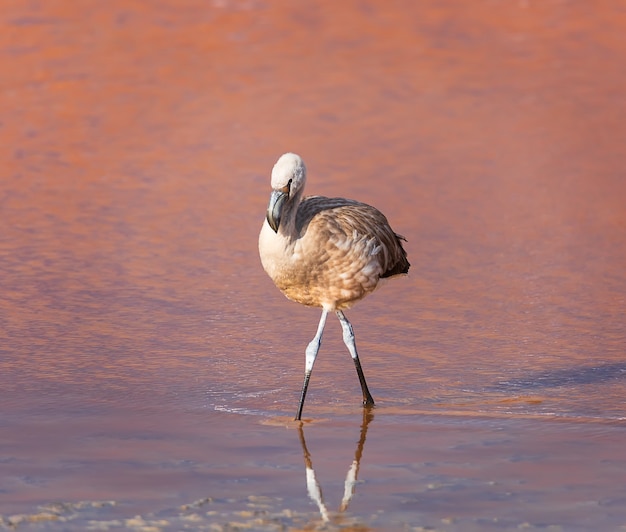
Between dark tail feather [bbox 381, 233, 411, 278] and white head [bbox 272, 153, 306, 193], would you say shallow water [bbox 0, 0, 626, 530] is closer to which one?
dark tail feather [bbox 381, 233, 411, 278]


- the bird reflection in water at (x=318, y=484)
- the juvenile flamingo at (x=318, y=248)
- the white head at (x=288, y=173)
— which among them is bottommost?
the bird reflection in water at (x=318, y=484)

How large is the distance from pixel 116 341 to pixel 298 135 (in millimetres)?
6593

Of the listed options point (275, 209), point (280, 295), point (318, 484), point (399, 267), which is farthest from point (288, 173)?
point (280, 295)

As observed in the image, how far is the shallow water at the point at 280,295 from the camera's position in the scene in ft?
23.1

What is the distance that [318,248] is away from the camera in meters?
8.17

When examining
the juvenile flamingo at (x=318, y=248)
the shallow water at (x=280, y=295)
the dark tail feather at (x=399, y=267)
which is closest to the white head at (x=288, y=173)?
the juvenile flamingo at (x=318, y=248)

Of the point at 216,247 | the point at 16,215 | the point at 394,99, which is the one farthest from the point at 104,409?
the point at 394,99

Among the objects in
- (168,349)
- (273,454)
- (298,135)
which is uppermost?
(298,135)

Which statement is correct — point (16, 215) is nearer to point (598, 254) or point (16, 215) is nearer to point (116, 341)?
point (116, 341)

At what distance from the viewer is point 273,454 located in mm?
7488

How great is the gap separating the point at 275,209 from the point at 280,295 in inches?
138

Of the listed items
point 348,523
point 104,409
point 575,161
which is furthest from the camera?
point 575,161

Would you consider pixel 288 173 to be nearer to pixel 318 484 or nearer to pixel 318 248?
pixel 318 248

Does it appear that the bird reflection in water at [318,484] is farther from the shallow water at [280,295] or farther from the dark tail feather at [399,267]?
the dark tail feather at [399,267]
